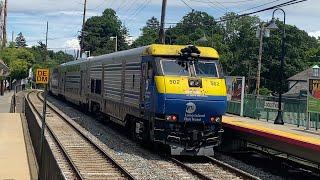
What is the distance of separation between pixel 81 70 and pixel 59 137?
11679mm

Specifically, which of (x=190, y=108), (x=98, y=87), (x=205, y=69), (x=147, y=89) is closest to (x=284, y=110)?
(x=98, y=87)

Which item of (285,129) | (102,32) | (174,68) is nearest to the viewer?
(174,68)

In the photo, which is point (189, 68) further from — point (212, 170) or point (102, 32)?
point (102, 32)

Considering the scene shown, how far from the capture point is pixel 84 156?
56.1 ft

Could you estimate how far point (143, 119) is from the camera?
1761 cm

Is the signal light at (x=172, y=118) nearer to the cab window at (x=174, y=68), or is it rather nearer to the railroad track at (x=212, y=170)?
the railroad track at (x=212, y=170)

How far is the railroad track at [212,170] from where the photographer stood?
13828 mm

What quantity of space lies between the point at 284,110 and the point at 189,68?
15202 millimetres

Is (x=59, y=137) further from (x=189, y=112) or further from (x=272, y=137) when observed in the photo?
(x=272, y=137)

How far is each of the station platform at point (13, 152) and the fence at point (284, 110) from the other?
13.5 meters

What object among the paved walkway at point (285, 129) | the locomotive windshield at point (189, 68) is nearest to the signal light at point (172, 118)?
the locomotive windshield at point (189, 68)

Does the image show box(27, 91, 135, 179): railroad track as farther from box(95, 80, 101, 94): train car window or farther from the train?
box(95, 80, 101, 94): train car window

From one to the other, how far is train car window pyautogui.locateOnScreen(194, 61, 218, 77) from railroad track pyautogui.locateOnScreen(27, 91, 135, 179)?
3.72m

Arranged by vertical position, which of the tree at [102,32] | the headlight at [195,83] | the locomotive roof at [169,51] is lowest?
the headlight at [195,83]
